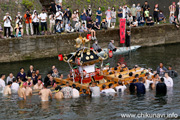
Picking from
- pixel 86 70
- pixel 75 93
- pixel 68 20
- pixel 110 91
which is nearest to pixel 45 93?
pixel 75 93

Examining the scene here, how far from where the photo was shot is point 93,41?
→ 33.9 meters

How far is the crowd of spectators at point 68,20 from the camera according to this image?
30.5m

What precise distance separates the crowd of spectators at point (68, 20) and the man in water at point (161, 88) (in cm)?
1421

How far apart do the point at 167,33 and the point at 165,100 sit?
20372mm

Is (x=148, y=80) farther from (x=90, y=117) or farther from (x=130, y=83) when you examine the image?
(x=90, y=117)

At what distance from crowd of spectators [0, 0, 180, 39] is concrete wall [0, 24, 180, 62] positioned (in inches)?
23.1

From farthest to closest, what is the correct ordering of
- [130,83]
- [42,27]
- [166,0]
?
[166,0] < [42,27] < [130,83]

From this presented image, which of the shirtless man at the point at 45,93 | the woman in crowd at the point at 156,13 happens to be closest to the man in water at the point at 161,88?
the shirtless man at the point at 45,93

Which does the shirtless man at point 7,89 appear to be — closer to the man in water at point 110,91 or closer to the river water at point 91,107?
the river water at point 91,107

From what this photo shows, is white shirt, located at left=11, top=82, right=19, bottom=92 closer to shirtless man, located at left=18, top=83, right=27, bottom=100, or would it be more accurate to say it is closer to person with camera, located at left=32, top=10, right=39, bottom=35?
shirtless man, located at left=18, top=83, right=27, bottom=100

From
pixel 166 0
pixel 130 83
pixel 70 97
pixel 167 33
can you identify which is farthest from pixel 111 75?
pixel 166 0

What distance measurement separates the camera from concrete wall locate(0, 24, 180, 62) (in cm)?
3048

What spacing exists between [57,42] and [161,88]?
1459 centimetres

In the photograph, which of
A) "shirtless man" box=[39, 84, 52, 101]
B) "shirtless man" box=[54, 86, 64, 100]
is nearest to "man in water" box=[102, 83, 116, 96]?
"shirtless man" box=[54, 86, 64, 100]
